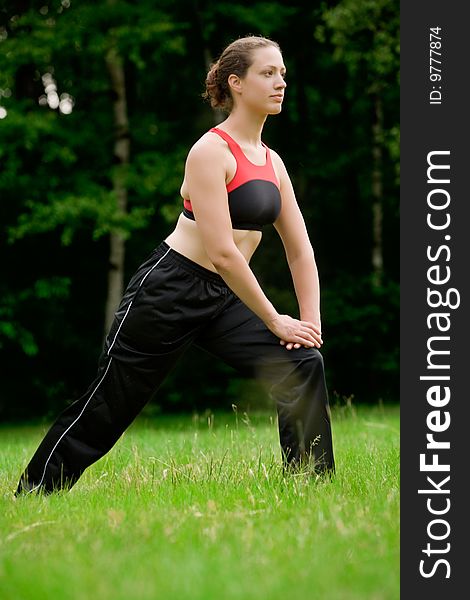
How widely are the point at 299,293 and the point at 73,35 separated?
10572mm

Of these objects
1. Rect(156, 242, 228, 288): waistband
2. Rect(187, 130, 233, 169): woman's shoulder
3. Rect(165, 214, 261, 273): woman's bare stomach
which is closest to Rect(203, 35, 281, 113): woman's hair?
Rect(187, 130, 233, 169): woman's shoulder

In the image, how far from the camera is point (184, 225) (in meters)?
4.63

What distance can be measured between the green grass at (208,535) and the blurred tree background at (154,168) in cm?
968

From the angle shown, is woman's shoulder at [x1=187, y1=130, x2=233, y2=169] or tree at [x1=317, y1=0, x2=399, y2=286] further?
tree at [x1=317, y1=0, x2=399, y2=286]

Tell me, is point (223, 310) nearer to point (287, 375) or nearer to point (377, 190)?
point (287, 375)

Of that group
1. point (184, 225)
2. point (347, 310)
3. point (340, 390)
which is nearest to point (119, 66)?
point (347, 310)

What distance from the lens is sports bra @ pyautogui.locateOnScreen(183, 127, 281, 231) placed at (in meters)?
4.43

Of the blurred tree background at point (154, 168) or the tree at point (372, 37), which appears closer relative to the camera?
the blurred tree background at point (154, 168)

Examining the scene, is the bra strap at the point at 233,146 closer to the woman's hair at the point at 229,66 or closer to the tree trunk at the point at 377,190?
the woman's hair at the point at 229,66

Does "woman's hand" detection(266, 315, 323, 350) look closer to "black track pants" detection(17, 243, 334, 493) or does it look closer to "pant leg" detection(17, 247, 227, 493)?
"black track pants" detection(17, 243, 334, 493)

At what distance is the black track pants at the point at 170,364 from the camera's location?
4473 mm

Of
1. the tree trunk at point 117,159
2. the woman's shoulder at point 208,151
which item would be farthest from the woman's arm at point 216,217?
the tree trunk at point 117,159

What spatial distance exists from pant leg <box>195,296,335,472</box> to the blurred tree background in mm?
9571

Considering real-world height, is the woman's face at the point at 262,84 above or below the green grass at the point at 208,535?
above
